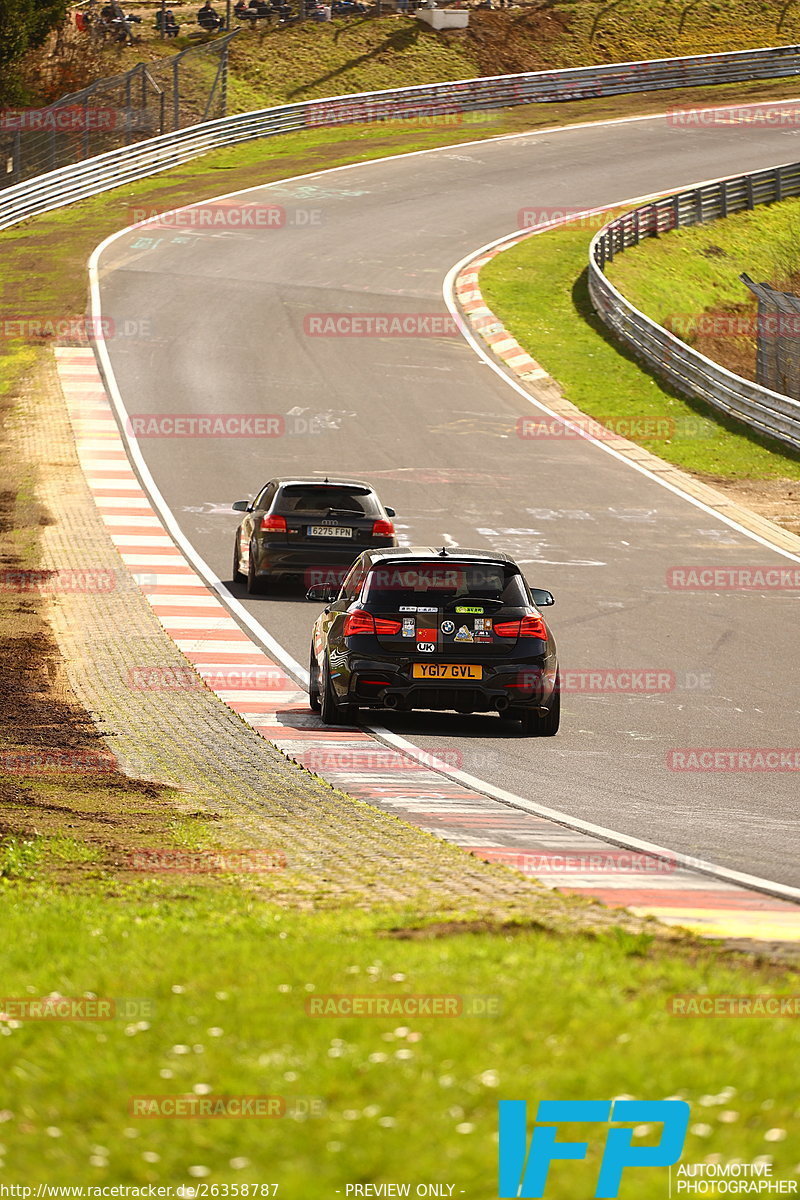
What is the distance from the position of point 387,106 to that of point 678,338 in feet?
91.0

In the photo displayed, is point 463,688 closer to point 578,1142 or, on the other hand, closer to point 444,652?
point 444,652

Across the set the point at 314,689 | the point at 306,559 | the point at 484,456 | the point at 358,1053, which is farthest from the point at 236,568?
the point at 358,1053

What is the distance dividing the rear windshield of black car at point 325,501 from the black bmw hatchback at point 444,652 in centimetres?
687

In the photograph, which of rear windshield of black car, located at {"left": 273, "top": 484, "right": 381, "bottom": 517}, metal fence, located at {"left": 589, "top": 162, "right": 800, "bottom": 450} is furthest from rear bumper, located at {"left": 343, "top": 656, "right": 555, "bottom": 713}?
metal fence, located at {"left": 589, "top": 162, "right": 800, "bottom": 450}

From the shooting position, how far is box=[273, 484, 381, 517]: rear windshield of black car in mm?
21016

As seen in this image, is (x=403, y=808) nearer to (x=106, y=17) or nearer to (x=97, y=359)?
(x=97, y=359)

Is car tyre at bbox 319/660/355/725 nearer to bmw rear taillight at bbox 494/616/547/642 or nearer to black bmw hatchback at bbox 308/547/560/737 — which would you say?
black bmw hatchback at bbox 308/547/560/737

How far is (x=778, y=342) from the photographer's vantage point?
117 feet

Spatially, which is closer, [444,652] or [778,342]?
[444,652]

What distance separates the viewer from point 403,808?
10938mm

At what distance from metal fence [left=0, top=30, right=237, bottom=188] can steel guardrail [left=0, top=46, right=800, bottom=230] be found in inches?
37.2

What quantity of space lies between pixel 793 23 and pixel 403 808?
75268 mm

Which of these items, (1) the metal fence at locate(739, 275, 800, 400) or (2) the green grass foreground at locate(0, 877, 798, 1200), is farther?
(1) the metal fence at locate(739, 275, 800, 400)

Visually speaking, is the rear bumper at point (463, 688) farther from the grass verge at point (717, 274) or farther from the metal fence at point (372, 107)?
the metal fence at point (372, 107)
